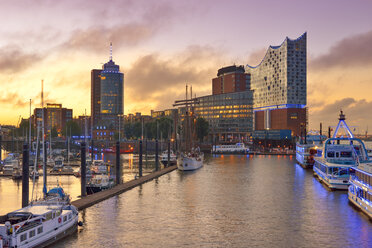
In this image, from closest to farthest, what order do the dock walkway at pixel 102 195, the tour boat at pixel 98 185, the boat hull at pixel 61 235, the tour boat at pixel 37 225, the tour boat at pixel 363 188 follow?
the tour boat at pixel 37 225
the boat hull at pixel 61 235
the tour boat at pixel 363 188
the dock walkway at pixel 102 195
the tour boat at pixel 98 185

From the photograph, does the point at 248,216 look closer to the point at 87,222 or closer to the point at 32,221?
the point at 87,222

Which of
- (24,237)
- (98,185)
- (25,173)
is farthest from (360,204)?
(25,173)

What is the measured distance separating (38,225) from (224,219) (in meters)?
20.9

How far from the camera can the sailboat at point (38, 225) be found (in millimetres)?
29656

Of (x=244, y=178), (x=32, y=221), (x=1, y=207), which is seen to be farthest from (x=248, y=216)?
(x=244, y=178)

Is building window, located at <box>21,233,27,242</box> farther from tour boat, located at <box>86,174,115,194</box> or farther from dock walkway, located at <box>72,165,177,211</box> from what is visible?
tour boat, located at <box>86,174,115,194</box>

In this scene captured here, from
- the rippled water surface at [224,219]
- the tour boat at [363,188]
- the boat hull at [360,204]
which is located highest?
the tour boat at [363,188]

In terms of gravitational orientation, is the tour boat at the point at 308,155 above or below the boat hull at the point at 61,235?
above

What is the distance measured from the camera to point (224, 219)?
4616 centimetres

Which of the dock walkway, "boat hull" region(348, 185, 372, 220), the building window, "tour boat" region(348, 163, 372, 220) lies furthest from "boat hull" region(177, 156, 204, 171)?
the building window

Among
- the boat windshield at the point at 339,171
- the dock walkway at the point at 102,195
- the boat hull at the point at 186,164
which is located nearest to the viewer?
the dock walkway at the point at 102,195

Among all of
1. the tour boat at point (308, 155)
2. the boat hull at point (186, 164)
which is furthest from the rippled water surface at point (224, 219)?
the tour boat at point (308, 155)

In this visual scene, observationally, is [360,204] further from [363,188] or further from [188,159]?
[188,159]

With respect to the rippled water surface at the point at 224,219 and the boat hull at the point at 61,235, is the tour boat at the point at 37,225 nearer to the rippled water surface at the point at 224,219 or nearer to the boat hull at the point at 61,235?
the boat hull at the point at 61,235
